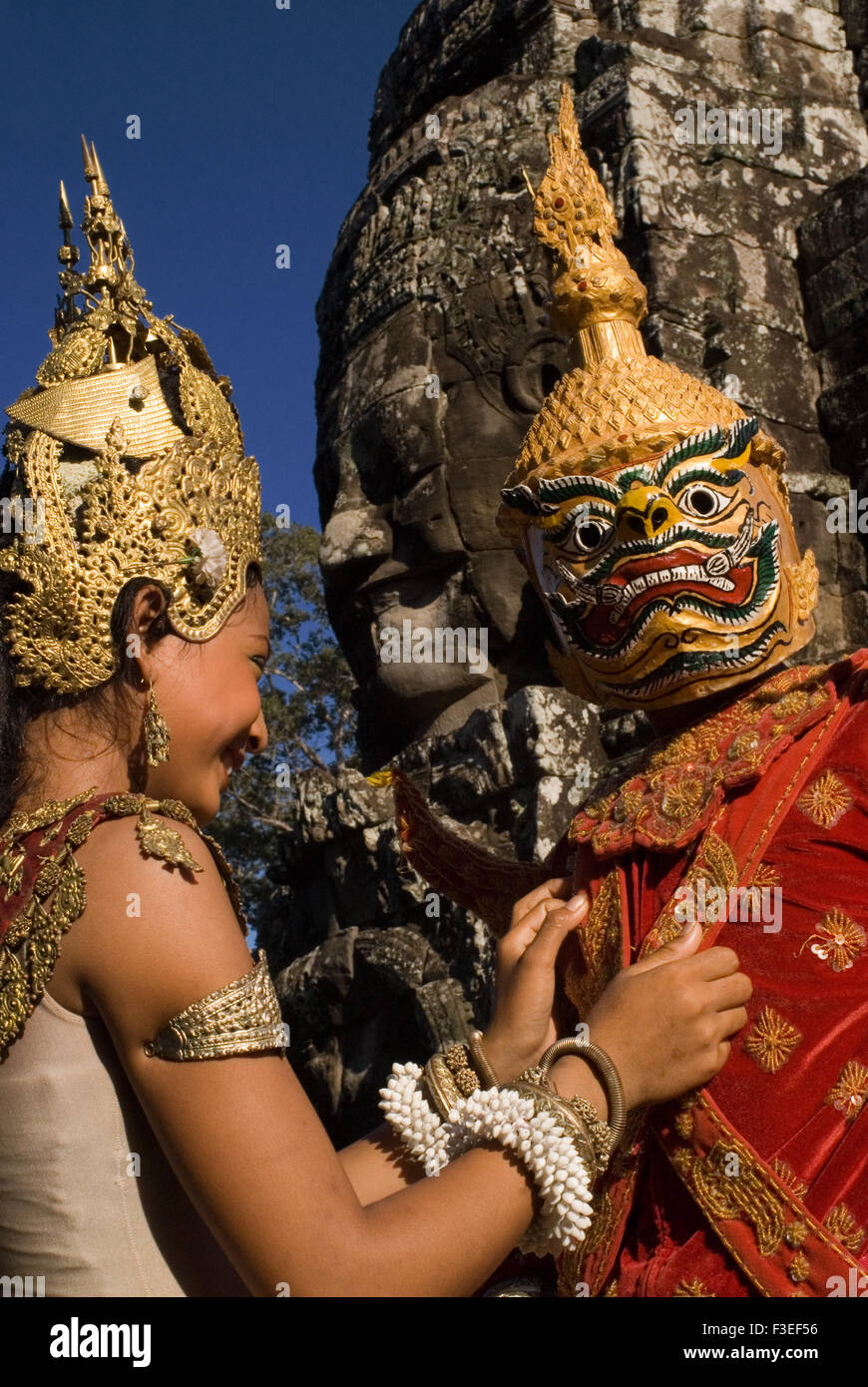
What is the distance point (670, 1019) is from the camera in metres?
2.31

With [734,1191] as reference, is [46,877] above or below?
above

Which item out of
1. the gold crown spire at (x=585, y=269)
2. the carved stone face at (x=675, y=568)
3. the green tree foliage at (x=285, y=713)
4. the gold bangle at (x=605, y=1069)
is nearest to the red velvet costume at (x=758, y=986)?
the carved stone face at (x=675, y=568)

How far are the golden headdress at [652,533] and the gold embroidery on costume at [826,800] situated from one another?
0.36 meters

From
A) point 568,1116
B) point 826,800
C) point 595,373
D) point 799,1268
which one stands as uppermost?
point 595,373

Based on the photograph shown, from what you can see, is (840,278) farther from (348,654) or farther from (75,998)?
(75,998)

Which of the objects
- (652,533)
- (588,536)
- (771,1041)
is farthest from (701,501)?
(771,1041)

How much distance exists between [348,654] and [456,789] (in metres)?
1.46

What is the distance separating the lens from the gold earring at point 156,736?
2143 mm

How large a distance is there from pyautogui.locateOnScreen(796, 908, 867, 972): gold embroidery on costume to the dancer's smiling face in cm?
115

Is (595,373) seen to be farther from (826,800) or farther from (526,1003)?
(526,1003)

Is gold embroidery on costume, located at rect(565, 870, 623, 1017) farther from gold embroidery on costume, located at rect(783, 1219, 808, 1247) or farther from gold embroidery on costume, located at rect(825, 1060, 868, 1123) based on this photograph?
gold embroidery on costume, located at rect(783, 1219, 808, 1247)

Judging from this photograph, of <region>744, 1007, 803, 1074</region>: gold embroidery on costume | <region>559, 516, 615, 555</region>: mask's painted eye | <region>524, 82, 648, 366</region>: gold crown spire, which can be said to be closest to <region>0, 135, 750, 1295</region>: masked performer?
<region>744, 1007, 803, 1074</region>: gold embroidery on costume

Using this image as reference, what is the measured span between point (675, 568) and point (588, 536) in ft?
0.70

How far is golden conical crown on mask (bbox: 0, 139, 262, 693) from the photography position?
220 cm
